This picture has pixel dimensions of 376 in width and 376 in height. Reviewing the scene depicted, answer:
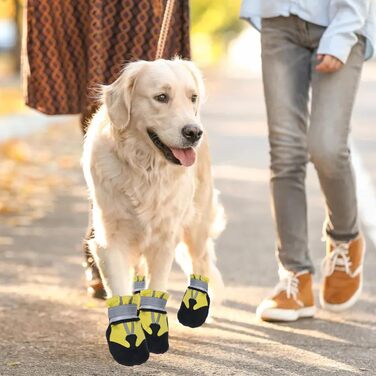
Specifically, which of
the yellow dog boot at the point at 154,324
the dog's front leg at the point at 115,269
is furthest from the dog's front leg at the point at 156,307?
the dog's front leg at the point at 115,269

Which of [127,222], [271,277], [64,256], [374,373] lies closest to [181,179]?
[127,222]

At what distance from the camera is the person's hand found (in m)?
5.18

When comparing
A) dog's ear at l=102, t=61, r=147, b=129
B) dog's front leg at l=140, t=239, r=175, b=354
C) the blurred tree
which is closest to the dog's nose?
dog's ear at l=102, t=61, r=147, b=129

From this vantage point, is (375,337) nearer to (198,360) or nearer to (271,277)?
(198,360)

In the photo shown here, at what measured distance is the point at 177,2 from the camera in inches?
217

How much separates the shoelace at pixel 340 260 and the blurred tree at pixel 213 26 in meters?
55.4

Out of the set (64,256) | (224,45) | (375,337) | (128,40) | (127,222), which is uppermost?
(128,40)

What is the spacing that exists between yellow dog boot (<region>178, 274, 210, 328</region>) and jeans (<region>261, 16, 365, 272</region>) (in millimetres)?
856

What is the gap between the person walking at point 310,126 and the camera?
5.29m

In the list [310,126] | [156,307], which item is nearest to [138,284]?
[156,307]

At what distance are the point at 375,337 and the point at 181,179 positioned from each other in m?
1.23

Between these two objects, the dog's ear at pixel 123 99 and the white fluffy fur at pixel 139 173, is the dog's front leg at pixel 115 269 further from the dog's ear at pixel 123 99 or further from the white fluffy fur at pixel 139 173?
the dog's ear at pixel 123 99

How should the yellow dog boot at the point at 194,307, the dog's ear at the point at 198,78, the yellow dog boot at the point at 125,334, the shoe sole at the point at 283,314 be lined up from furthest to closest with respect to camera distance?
the shoe sole at the point at 283,314 → the yellow dog boot at the point at 194,307 → the dog's ear at the point at 198,78 → the yellow dog boot at the point at 125,334

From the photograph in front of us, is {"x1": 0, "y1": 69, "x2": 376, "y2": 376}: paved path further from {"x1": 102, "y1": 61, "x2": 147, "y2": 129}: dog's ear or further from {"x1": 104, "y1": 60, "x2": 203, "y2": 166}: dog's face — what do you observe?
{"x1": 102, "y1": 61, "x2": 147, "y2": 129}: dog's ear
